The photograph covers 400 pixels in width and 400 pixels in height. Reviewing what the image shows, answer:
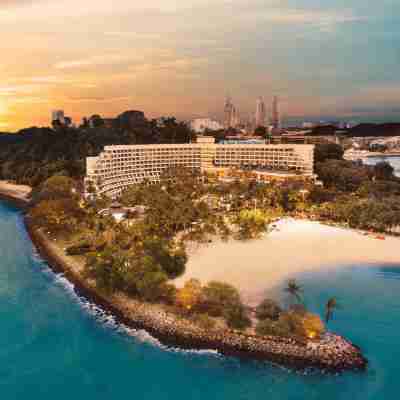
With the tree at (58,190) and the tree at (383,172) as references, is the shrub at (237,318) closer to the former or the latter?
the tree at (58,190)

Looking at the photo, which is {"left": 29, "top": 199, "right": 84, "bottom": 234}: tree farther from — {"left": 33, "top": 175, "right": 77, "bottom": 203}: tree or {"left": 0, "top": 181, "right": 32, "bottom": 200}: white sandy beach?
{"left": 0, "top": 181, "right": 32, "bottom": 200}: white sandy beach

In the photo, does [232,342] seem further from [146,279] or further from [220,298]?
[146,279]

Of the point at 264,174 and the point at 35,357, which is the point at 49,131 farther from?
the point at 35,357

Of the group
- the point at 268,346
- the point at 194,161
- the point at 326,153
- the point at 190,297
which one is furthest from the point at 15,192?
the point at 268,346

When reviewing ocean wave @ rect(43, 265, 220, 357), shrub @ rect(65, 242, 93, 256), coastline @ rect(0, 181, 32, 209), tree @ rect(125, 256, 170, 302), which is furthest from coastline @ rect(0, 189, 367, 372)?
coastline @ rect(0, 181, 32, 209)

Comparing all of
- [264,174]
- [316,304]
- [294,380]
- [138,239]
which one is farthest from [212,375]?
[264,174]
